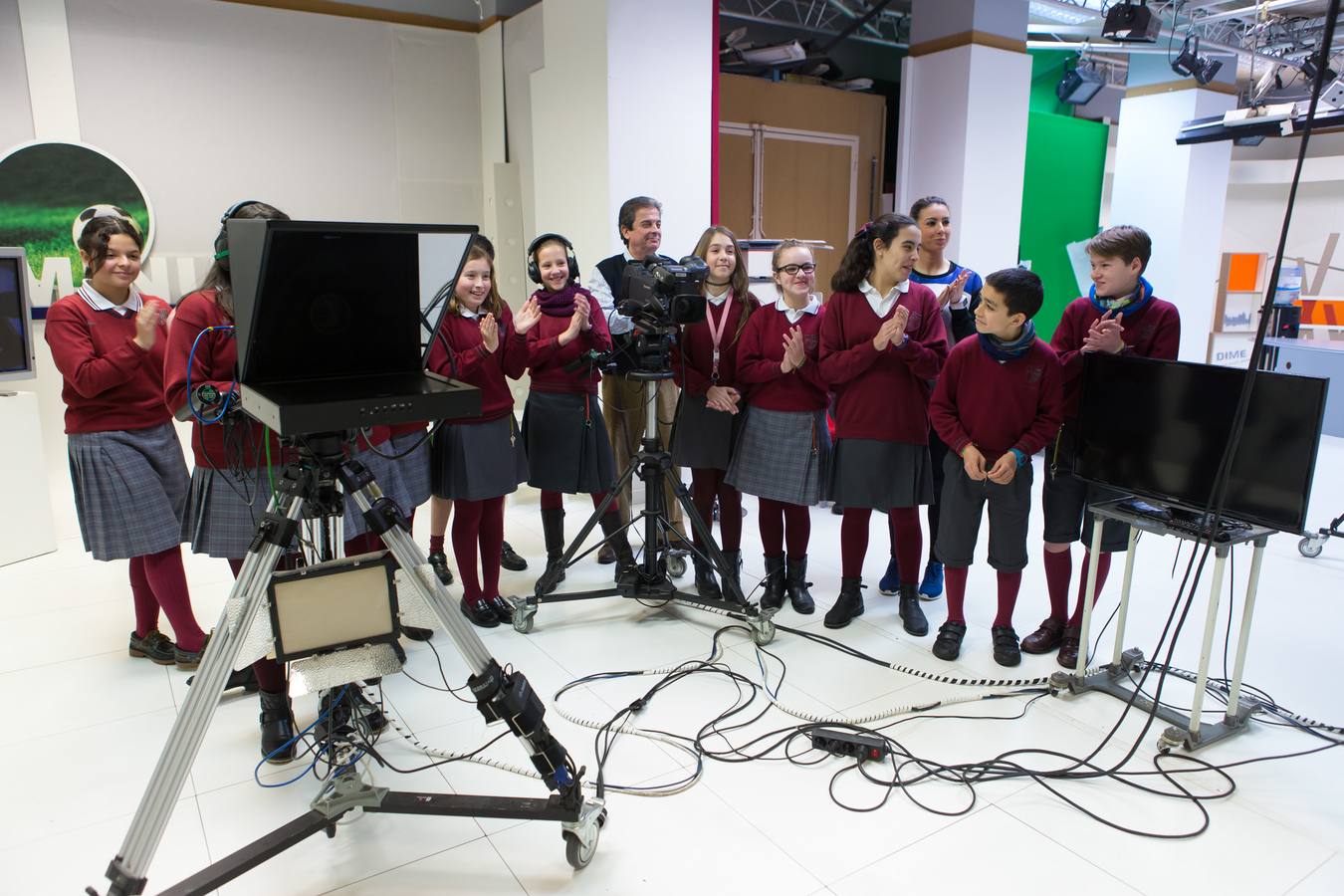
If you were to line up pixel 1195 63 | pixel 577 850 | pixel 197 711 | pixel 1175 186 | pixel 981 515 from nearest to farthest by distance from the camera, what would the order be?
pixel 197 711, pixel 577 850, pixel 981 515, pixel 1195 63, pixel 1175 186

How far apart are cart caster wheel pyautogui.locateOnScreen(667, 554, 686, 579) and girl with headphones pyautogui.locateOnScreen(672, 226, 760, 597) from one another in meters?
0.29

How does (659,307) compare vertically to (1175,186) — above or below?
below

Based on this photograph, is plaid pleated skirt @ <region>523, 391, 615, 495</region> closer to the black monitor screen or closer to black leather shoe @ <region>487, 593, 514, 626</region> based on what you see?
black leather shoe @ <region>487, 593, 514, 626</region>

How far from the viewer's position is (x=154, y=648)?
299cm

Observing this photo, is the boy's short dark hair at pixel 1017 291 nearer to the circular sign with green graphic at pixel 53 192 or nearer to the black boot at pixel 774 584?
the black boot at pixel 774 584

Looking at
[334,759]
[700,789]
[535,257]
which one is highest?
[535,257]

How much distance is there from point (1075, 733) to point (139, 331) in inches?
115

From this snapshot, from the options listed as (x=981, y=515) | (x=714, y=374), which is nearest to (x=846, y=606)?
(x=981, y=515)

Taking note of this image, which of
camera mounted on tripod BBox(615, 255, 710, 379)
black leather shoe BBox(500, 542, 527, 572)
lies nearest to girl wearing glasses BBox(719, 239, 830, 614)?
camera mounted on tripod BBox(615, 255, 710, 379)

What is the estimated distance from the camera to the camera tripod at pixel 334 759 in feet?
5.15

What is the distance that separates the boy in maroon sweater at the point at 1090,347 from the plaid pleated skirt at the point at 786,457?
766mm

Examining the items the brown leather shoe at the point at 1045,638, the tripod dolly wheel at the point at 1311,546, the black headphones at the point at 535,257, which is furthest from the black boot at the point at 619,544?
the tripod dolly wheel at the point at 1311,546

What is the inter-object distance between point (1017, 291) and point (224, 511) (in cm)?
239

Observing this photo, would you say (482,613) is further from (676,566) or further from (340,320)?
(340,320)
